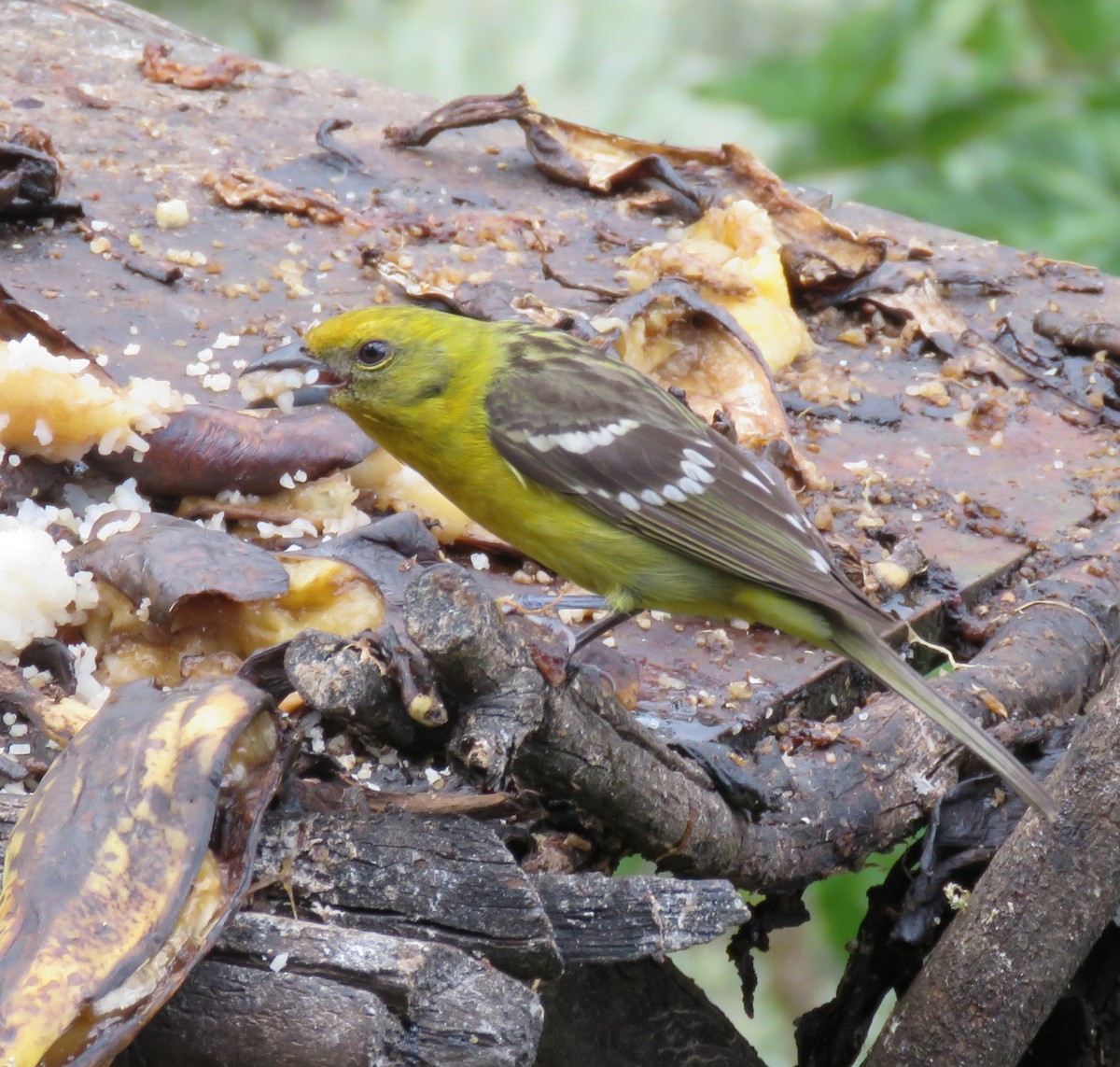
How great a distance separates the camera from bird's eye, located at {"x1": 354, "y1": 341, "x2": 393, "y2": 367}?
11.2 feet

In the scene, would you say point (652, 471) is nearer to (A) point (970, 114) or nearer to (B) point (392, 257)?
(B) point (392, 257)

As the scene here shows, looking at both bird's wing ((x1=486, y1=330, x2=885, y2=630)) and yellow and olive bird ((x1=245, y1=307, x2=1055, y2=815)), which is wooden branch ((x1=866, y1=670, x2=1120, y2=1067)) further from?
bird's wing ((x1=486, y1=330, x2=885, y2=630))

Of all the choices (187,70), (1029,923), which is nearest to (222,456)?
(1029,923)

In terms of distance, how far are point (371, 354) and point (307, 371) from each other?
160mm

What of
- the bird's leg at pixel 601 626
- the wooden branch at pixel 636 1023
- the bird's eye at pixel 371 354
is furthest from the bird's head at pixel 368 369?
the wooden branch at pixel 636 1023

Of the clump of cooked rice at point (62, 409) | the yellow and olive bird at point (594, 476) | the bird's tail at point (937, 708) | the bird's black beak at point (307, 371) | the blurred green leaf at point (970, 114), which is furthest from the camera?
the blurred green leaf at point (970, 114)

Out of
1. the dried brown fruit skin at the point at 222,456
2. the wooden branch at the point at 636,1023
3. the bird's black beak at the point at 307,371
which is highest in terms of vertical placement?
the bird's black beak at the point at 307,371

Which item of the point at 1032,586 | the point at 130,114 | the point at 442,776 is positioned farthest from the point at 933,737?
the point at 130,114

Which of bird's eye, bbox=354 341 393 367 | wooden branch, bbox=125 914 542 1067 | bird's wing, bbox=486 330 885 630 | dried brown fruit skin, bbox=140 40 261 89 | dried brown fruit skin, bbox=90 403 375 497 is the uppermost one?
wooden branch, bbox=125 914 542 1067

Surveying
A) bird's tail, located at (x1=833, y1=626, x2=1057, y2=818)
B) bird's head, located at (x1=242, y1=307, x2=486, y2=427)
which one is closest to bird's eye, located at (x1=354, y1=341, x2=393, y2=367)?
bird's head, located at (x1=242, y1=307, x2=486, y2=427)

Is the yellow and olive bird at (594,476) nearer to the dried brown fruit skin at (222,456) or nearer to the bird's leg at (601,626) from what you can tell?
the bird's leg at (601,626)

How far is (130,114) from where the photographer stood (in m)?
5.22

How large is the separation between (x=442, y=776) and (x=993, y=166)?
15.4 feet

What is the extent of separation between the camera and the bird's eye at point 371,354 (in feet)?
Answer: 11.2
